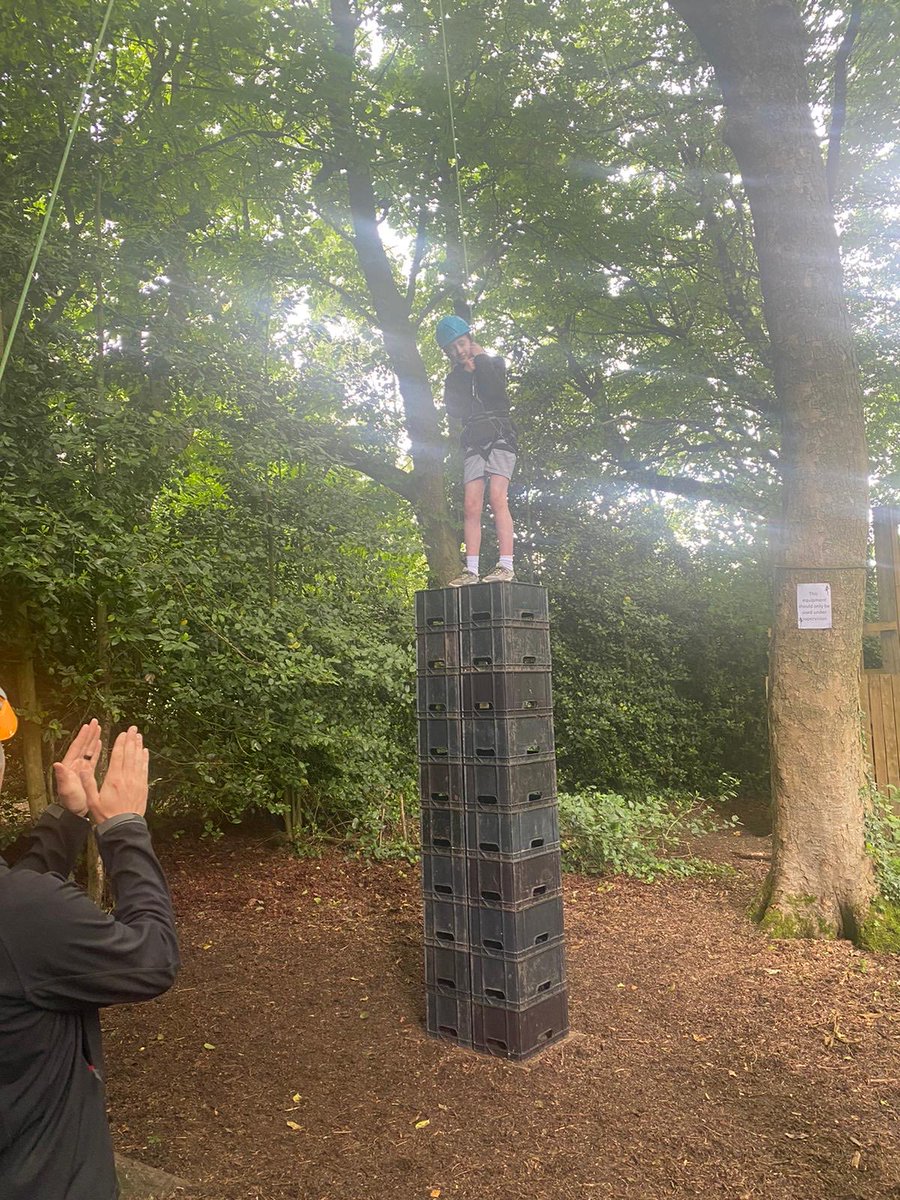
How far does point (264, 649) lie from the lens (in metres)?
6.12

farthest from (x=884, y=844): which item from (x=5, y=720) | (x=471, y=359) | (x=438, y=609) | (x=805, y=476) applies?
(x=5, y=720)

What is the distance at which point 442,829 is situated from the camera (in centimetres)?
434

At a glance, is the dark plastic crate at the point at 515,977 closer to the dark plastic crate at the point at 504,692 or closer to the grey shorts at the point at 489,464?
the dark plastic crate at the point at 504,692

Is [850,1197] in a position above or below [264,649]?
below

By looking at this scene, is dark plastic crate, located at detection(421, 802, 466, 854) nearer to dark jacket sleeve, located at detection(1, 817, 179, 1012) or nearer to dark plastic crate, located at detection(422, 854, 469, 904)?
dark plastic crate, located at detection(422, 854, 469, 904)

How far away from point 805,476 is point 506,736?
128 inches

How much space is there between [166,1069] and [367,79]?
35.4 feet

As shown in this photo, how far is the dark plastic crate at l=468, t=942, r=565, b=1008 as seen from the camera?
158 inches

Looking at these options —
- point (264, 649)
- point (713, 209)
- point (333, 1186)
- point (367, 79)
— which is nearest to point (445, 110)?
point (367, 79)

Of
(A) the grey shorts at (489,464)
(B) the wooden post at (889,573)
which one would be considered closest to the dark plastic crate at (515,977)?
(A) the grey shorts at (489,464)

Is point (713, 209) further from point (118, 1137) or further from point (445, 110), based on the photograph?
point (118, 1137)

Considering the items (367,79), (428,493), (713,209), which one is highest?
(367,79)

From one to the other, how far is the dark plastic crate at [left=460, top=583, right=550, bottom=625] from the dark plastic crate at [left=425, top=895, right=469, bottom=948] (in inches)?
58.7

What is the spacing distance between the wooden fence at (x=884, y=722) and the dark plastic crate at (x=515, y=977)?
6402 mm
